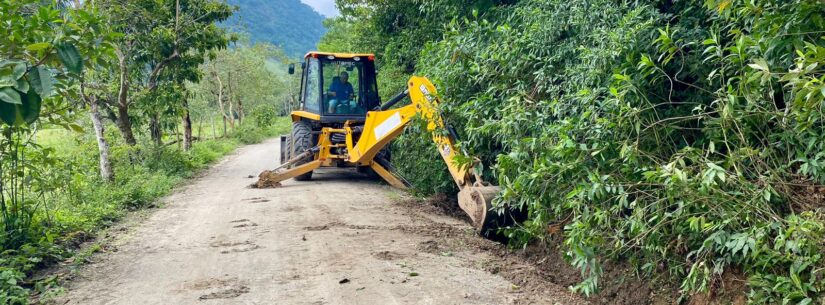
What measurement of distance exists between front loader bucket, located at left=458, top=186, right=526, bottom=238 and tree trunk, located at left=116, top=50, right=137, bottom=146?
8438 millimetres

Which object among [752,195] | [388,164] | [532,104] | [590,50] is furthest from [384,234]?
[388,164]

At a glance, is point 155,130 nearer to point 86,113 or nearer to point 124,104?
point 86,113

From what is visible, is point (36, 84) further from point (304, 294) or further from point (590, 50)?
point (590, 50)

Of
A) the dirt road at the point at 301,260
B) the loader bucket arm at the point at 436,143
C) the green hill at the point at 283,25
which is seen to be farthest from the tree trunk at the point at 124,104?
the green hill at the point at 283,25

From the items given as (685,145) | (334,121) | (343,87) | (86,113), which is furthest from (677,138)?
(86,113)

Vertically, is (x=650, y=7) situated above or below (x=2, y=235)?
above

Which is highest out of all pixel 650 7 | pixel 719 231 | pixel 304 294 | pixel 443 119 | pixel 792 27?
pixel 650 7

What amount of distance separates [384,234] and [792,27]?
4490 mm

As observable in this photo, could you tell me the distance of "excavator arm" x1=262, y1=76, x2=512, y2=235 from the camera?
678cm

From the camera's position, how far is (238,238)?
7.04 meters

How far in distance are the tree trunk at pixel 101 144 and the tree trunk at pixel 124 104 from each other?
955mm

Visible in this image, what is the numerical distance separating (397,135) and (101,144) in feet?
19.1

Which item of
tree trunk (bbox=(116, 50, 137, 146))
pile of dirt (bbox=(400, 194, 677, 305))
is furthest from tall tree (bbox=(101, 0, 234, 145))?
pile of dirt (bbox=(400, 194, 677, 305))

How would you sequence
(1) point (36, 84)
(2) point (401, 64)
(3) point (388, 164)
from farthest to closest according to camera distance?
(2) point (401, 64) → (3) point (388, 164) → (1) point (36, 84)
